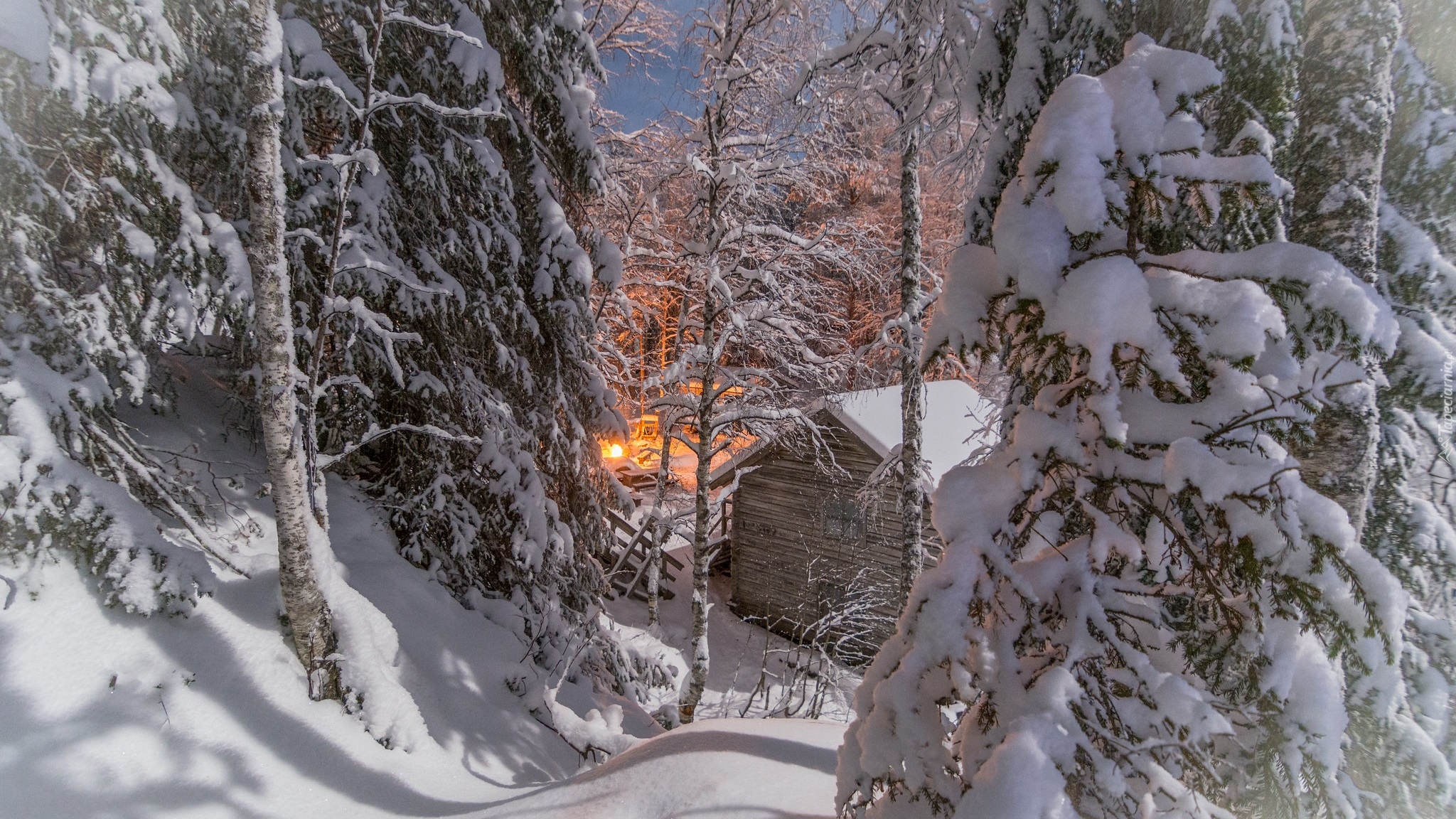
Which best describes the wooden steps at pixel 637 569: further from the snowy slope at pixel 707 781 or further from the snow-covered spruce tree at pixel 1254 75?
the snow-covered spruce tree at pixel 1254 75

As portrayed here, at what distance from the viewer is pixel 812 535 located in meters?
12.7

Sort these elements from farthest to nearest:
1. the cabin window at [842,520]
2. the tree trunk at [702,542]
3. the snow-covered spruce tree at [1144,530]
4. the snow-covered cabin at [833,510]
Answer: the cabin window at [842,520]
the snow-covered cabin at [833,510]
the tree trunk at [702,542]
the snow-covered spruce tree at [1144,530]

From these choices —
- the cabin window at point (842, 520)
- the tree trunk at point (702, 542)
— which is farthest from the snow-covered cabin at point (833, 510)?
the tree trunk at point (702, 542)

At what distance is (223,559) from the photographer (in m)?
4.53

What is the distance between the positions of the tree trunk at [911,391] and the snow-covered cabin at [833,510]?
213cm

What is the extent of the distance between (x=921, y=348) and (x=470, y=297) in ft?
16.6

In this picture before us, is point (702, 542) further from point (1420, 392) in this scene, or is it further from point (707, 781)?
point (1420, 392)

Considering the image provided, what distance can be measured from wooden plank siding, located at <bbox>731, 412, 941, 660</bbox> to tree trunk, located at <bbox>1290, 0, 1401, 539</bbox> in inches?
299

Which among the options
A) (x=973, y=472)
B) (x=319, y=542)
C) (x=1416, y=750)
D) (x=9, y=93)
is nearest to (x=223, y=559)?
(x=319, y=542)

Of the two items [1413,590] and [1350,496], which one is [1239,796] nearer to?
[1350,496]

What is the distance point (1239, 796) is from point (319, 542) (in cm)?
550

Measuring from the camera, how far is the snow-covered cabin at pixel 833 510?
1096cm

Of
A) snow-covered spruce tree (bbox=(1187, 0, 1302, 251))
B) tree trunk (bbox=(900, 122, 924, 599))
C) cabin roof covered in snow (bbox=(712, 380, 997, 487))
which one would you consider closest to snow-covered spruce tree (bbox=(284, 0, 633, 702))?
tree trunk (bbox=(900, 122, 924, 599))

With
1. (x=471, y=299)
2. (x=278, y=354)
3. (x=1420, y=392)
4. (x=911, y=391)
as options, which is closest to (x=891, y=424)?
(x=911, y=391)
